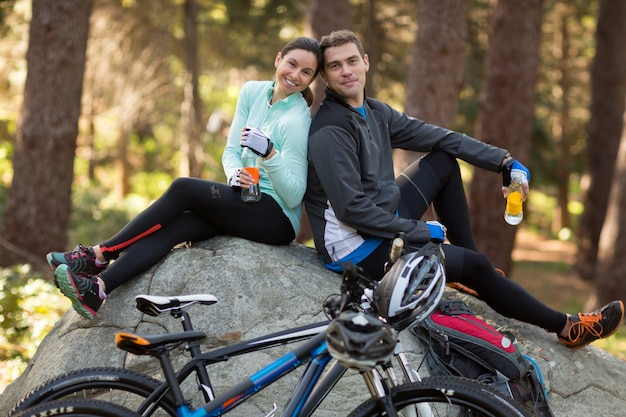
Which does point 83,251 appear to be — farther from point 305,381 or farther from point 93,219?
point 93,219

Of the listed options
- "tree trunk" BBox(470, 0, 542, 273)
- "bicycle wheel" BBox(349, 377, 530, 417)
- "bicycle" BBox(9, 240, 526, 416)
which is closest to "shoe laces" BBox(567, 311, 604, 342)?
"bicycle" BBox(9, 240, 526, 416)

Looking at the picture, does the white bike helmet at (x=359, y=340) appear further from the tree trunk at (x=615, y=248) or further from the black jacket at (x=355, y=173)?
the tree trunk at (x=615, y=248)

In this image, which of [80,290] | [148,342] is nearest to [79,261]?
[80,290]

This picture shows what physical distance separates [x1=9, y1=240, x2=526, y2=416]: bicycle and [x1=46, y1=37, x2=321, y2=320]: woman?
113 cm

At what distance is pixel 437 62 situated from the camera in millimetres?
8117

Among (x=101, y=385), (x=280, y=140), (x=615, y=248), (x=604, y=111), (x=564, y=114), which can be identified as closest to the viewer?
(x=101, y=385)

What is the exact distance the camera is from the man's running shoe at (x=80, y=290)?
3.88 metres

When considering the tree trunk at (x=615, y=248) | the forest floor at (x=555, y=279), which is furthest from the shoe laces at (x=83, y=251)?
the tree trunk at (x=615, y=248)

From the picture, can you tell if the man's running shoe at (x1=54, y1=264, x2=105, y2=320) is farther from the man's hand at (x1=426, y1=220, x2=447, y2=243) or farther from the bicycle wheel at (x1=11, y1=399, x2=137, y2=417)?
the man's hand at (x1=426, y1=220, x2=447, y2=243)

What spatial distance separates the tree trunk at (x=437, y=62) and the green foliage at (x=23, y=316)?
404 cm

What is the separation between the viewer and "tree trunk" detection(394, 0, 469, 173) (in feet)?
26.5

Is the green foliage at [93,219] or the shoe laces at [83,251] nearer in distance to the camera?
the shoe laces at [83,251]

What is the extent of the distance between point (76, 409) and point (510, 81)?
8434mm

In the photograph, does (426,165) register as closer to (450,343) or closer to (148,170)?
(450,343)
